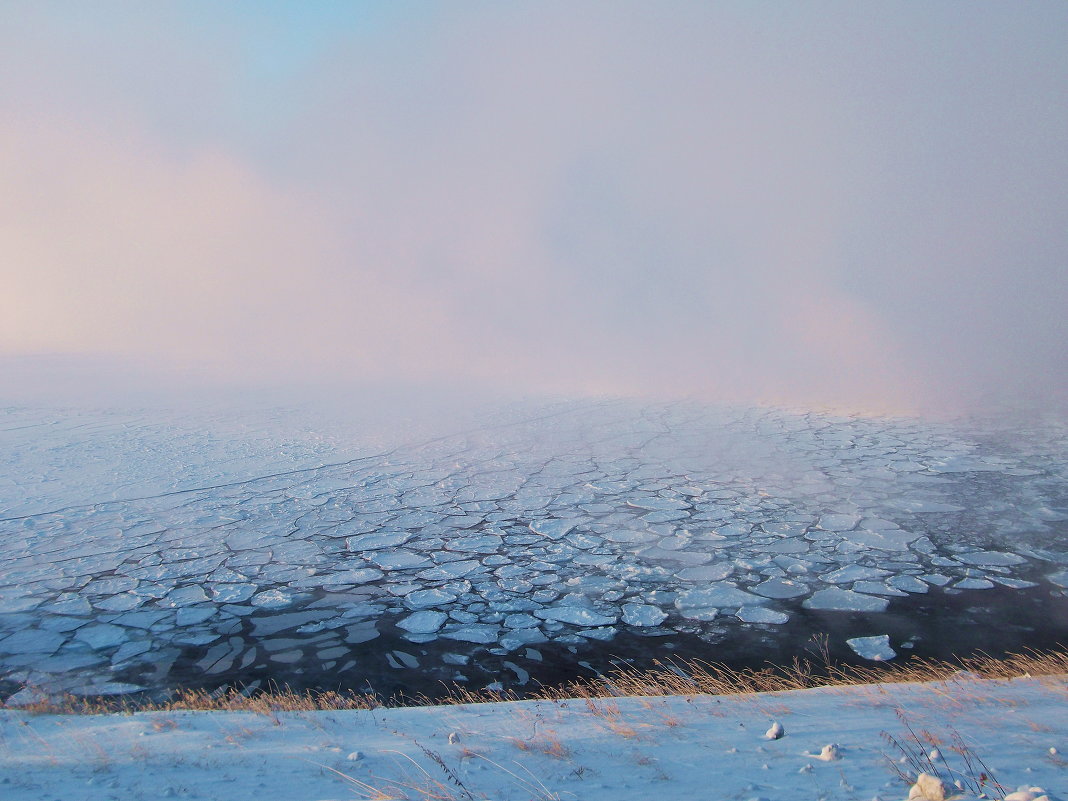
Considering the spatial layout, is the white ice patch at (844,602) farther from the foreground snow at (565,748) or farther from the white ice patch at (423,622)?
the white ice patch at (423,622)

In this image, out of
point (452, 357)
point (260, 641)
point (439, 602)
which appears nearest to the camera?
point (260, 641)

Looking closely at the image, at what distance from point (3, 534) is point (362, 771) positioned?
17.6 ft

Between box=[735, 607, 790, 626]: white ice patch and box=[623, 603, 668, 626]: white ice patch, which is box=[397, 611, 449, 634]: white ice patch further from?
box=[735, 607, 790, 626]: white ice patch

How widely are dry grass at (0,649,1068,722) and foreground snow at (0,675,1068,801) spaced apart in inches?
4.9

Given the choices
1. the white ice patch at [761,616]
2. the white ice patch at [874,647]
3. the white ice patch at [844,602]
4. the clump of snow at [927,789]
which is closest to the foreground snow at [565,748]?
the clump of snow at [927,789]

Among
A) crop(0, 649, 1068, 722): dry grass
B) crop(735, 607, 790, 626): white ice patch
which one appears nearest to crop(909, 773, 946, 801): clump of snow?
crop(0, 649, 1068, 722): dry grass

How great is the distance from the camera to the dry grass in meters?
2.88

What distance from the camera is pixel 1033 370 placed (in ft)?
64.5

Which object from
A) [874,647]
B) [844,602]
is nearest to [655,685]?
[874,647]

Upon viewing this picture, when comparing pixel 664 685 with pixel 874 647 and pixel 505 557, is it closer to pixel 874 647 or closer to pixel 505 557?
pixel 874 647

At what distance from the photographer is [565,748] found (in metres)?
A: 2.39

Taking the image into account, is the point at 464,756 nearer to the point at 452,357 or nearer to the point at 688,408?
the point at 688,408

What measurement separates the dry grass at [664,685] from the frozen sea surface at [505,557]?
0.44 feet

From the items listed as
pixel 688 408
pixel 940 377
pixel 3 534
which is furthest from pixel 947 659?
pixel 940 377
